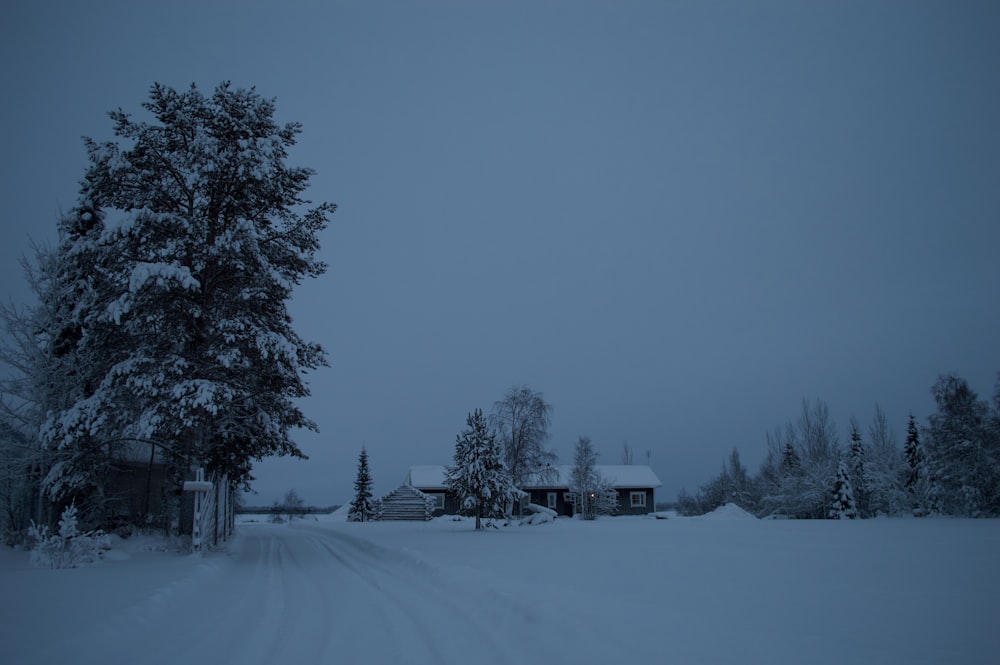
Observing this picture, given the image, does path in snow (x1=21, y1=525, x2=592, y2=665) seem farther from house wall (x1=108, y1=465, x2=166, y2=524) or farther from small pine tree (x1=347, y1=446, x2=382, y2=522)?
small pine tree (x1=347, y1=446, x2=382, y2=522)

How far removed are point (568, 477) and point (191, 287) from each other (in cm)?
4969

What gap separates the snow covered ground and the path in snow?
0.03 m

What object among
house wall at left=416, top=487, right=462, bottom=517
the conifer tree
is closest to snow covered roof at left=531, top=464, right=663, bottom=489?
house wall at left=416, top=487, right=462, bottom=517

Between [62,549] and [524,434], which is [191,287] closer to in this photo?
[62,549]

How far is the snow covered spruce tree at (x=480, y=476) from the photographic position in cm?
3134

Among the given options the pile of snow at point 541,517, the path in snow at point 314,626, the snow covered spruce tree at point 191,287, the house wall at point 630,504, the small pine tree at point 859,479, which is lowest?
the house wall at point 630,504

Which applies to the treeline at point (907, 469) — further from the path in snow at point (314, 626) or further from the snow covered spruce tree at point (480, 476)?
the path in snow at point (314, 626)

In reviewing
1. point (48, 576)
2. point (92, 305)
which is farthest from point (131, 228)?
point (48, 576)

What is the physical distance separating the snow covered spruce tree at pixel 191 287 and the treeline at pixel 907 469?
1701 inches

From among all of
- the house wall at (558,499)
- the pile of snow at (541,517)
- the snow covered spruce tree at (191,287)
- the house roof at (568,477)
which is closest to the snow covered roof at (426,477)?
the house roof at (568,477)

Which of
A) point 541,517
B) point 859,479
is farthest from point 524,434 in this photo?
point 859,479

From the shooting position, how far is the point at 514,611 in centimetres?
749

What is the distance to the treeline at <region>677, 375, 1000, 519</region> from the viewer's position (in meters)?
37.0

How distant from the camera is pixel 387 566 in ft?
46.6
